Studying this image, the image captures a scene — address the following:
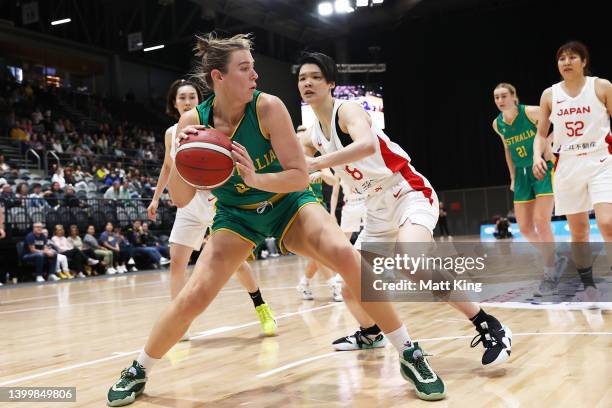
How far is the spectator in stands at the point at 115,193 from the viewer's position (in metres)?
15.0

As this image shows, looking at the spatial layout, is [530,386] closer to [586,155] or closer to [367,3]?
[586,155]

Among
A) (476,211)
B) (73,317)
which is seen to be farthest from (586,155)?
(476,211)

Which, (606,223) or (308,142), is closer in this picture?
(308,142)

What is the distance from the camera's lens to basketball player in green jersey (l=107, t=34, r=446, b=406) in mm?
2775

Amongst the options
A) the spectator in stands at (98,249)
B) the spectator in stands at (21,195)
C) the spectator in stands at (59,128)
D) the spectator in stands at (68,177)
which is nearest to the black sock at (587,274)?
the spectator in stands at (98,249)

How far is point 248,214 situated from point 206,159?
0.51 meters

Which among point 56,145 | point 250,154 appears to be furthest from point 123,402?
point 56,145

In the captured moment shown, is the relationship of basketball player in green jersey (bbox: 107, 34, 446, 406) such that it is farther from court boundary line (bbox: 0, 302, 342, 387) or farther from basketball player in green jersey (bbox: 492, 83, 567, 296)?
basketball player in green jersey (bbox: 492, 83, 567, 296)

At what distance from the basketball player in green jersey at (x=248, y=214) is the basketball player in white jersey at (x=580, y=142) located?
2450 millimetres

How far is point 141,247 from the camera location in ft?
47.2

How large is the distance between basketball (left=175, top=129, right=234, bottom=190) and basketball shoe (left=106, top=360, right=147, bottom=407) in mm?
1013

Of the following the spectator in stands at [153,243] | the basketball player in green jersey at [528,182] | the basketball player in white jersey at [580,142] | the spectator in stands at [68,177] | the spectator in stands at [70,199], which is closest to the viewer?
the basketball player in white jersey at [580,142]

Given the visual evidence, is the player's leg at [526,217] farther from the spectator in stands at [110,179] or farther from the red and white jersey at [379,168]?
the spectator in stands at [110,179]

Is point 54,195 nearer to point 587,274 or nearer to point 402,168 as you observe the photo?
point 587,274
